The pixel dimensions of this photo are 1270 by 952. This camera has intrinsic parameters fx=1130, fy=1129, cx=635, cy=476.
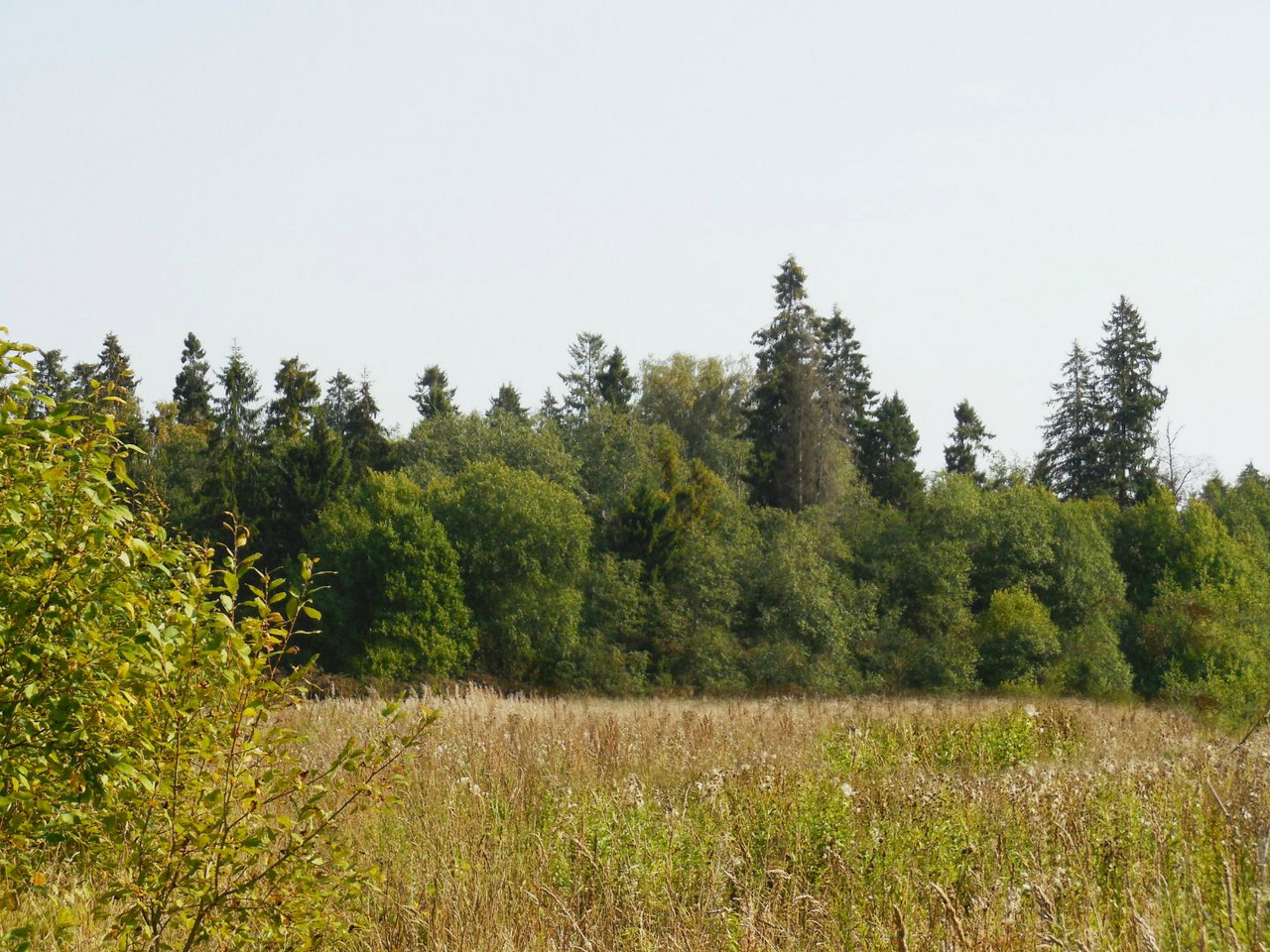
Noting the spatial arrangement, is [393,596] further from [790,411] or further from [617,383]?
[617,383]

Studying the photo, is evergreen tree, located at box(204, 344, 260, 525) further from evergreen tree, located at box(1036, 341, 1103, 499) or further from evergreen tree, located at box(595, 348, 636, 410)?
evergreen tree, located at box(1036, 341, 1103, 499)

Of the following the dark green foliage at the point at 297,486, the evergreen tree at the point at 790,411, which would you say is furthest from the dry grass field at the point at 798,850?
the evergreen tree at the point at 790,411

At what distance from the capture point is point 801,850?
648 centimetres

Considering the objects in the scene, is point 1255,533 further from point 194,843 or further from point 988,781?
point 194,843

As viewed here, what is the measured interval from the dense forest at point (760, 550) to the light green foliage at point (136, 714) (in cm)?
3309

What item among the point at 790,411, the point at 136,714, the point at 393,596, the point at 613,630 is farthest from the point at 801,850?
the point at 790,411

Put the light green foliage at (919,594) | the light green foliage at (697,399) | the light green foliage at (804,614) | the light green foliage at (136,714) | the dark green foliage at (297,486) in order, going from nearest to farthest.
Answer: the light green foliage at (136,714)
the light green foliage at (804,614)
the light green foliage at (919,594)
the dark green foliage at (297,486)
the light green foliage at (697,399)

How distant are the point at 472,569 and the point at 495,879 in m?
36.3

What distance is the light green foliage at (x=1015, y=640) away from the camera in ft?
137

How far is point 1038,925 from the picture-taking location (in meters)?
4.13

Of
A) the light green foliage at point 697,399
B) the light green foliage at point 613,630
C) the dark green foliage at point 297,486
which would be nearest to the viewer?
the light green foliage at point 613,630

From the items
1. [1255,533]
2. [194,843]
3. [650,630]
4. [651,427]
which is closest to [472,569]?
[650,630]

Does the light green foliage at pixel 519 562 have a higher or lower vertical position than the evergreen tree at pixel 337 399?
lower

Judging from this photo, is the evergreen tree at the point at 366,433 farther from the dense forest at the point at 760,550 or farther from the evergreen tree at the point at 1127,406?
the evergreen tree at the point at 1127,406
